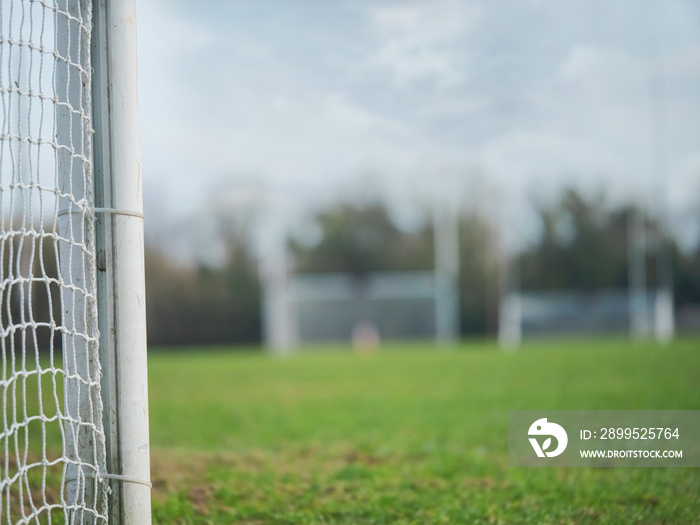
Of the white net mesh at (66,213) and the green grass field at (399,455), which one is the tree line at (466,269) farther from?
the white net mesh at (66,213)

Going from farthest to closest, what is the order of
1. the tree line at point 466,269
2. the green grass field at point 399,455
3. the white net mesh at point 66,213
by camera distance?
1. the tree line at point 466,269
2. the green grass field at point 399,455
3. the white net mesh at point 66,213

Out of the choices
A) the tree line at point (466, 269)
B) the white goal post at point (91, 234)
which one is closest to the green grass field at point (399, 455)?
the white goal post at point (91, 234)

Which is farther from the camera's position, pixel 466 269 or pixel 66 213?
pixel 466 269

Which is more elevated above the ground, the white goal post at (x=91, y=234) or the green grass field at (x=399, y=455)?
the white goal post at (x=91, y=234)

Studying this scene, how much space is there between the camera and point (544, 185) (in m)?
27.3

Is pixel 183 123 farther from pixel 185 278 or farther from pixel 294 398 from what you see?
pixel 185 278

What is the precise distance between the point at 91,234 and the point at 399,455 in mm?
2642

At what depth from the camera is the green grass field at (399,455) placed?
2611mm

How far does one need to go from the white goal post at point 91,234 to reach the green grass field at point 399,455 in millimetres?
777

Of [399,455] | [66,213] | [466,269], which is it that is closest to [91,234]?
[66,213]

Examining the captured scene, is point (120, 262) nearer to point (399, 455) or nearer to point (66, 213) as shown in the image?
point (66, 213)

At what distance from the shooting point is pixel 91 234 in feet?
6.23

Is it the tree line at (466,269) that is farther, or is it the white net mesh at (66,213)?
the tree line at (466,269)

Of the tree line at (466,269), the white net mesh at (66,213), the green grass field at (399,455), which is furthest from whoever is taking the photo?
the tree line at (466,269)
